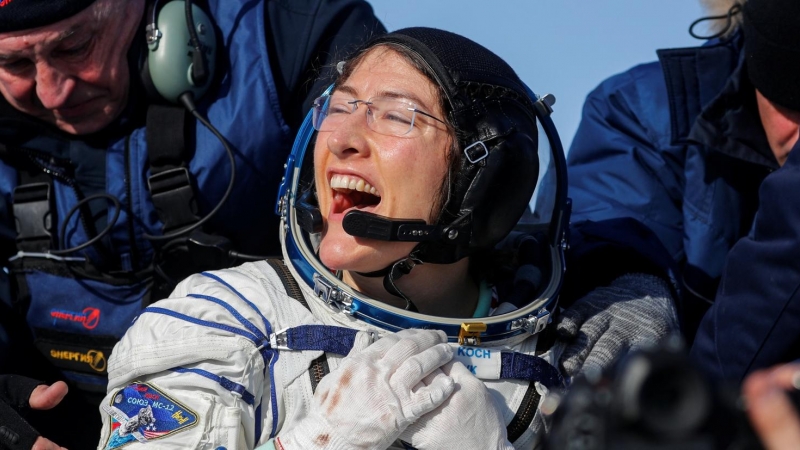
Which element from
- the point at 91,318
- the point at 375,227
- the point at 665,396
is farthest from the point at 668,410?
the point at 91,318

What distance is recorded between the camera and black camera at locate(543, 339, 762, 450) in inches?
31.8

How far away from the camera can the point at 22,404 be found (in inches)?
86.0

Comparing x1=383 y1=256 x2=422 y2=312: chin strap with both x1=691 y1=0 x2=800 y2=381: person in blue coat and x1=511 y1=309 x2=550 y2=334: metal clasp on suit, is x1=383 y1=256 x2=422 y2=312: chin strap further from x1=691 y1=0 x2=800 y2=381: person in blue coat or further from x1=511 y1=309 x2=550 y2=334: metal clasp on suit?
x1=691 y1=0 x2=800 y2=381: person in blue coat

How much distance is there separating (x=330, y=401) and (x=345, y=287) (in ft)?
1.14

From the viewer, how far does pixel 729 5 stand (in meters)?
3.18

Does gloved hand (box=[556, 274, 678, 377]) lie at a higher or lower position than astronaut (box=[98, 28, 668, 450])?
lower

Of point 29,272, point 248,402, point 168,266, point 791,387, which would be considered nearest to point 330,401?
point 248,402

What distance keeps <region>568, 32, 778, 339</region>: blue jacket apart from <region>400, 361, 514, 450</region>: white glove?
1091mm

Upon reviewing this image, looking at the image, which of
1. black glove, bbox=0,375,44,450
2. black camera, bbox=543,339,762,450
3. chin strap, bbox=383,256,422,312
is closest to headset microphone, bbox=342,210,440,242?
chin strap, bbox=383,256,422,312

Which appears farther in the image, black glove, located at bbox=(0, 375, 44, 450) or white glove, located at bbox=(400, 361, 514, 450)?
black glove, located at bbox=(0, 375, 44, 450)

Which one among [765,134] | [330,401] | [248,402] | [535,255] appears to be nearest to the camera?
[330,401]

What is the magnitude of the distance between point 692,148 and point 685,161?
0.17 feet

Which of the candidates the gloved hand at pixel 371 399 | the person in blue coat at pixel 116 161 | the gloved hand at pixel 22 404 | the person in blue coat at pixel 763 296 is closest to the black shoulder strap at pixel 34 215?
the person in blue coat at pixel 116 161

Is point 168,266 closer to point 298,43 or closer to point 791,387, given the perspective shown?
point 298,43
